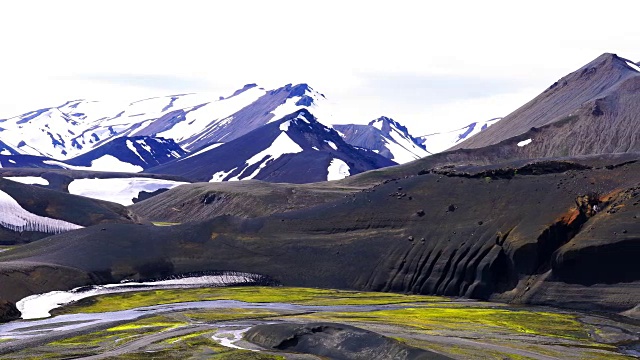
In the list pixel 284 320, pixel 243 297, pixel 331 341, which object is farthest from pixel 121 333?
pixel 243 297

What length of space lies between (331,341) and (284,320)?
53.5ft

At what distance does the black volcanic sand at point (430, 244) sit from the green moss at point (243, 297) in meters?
5.46

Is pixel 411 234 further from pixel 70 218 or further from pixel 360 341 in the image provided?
pixel 70 218

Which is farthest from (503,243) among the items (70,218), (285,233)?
(70,218)

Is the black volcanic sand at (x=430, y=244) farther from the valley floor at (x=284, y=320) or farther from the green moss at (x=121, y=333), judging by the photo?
the green moss at (x=121, y=333)

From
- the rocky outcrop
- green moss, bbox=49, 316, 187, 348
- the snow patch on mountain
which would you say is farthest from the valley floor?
the snow patch on mountain

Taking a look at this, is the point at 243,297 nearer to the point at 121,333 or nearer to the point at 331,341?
the point at 121,333

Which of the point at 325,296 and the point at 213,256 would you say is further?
the point at 213,256

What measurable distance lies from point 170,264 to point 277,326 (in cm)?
5328

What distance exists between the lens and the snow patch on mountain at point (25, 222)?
191625 millimetres

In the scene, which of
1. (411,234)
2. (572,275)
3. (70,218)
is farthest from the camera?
(70,218)

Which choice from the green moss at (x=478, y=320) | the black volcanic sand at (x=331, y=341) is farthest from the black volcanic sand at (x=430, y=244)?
the black volcanic sand at (x=331, y=341)

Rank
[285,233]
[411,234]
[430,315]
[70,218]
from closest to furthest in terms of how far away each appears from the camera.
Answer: [430,315] < [411,234] < [285,233] < [70,218]

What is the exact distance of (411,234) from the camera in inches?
4963
